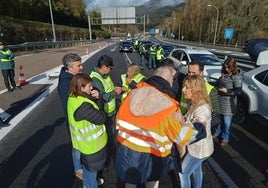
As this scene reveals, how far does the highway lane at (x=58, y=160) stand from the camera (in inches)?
154

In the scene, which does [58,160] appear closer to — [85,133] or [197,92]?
[85,133]

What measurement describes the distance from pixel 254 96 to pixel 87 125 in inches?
180

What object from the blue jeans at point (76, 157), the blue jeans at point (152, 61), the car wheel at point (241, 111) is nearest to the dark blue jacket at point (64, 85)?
the blue jeans at point (76, 157)

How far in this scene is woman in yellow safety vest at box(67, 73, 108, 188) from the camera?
2.81m

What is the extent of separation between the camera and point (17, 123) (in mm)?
6336

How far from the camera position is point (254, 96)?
19.5 ft

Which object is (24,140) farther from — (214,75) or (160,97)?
(214,75)

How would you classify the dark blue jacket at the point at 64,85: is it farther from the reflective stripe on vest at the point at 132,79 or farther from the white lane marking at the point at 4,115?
the white lane marking at the point at 4,115

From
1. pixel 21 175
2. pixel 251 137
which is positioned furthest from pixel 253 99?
pixel 21 175

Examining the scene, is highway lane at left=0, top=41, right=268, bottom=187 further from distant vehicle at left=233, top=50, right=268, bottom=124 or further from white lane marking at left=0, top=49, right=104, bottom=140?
distant vehicle at left=233, top=50, right=268, bottom=124

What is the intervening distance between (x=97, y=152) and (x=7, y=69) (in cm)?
806

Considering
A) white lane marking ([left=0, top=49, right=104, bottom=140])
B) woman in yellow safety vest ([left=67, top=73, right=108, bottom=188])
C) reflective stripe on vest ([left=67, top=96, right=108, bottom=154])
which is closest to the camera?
woman in yellow safety vest ([left=67, top=73, right=108, bottom=188])

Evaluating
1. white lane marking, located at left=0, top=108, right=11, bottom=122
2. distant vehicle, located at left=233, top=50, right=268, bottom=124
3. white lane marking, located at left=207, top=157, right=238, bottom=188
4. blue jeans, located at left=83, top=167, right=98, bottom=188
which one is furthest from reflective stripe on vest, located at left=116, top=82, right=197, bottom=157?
white lane marking, located at left=0, top=108, right=11, bottom=122

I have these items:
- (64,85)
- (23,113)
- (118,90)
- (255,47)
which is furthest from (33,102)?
(255,47)
